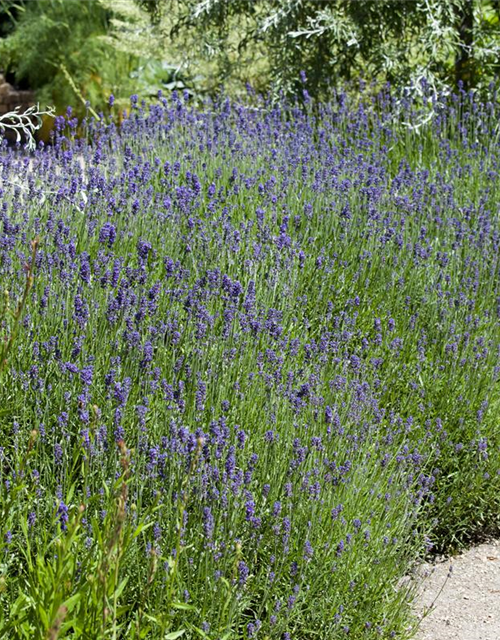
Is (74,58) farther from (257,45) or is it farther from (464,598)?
(464,598)

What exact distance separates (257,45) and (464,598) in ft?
24.1

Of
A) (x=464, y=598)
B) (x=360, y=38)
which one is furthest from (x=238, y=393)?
(x=360, y=38)

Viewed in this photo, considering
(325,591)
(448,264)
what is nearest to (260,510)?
(325,591)

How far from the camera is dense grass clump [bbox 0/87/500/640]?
2.66 metres

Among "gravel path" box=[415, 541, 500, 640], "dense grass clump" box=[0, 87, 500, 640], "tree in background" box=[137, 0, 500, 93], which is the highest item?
"tree in background" box=[137, 0, 500, 93]

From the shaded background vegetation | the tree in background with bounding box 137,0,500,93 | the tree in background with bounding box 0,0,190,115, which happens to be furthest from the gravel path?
the tree in background with bounding box 0,0,190,115

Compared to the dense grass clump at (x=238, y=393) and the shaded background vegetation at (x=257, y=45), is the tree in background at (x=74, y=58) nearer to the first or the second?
the shaded background vegetation at (x=257, y=45)

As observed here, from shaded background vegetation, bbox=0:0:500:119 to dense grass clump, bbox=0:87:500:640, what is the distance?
276cm

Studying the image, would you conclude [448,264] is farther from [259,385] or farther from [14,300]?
[14,300]

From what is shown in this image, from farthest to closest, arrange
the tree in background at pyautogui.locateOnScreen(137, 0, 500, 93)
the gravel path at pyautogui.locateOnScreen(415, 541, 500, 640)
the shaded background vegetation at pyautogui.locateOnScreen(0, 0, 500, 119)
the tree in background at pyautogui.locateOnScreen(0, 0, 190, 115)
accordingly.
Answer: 1. the tree in background at pyautogui.locateOnScreen(0, 0, 190, 115)
2. the shaded background vegetation at pyautogui.locateOnScreen(0, 0, 500, 119)
3. the tree in background at pyautogui.locateOnScreen(137, 0, 500, 93)
4. the gravel path at pyautogui.locateOnScreen(415, 541, 500, 640)

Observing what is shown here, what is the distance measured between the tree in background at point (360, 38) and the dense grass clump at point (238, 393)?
105 inches

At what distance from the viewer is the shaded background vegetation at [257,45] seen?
8.13 metres

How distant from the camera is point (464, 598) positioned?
11.7 feet

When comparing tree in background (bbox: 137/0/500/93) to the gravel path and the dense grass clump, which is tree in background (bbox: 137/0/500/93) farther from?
the gravel path
